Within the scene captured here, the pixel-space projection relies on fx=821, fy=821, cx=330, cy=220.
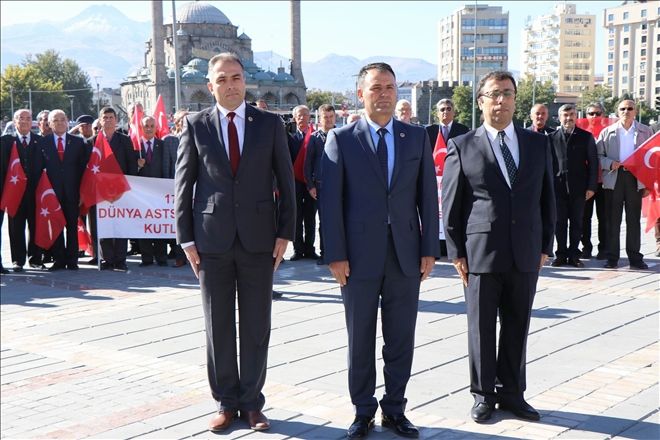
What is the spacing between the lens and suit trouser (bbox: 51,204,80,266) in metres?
12.2

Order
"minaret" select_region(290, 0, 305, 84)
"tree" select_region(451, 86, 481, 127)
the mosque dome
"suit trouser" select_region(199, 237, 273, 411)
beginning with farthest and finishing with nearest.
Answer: the mosque dome
"minaret" select_region(290, 0, 305, 84)
"tree" select_region(451, 86, 481, 127)
"suit trouser" select_region(199, 237, 273, 411)

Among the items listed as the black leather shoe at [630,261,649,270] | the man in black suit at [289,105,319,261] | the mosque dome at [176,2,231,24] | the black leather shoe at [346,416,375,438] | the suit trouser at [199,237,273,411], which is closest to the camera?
the black leather shoe at [346,416,375,438]

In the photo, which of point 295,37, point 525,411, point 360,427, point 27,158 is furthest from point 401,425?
point 295,37

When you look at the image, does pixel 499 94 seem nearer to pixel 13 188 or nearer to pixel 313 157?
pixel 313 157

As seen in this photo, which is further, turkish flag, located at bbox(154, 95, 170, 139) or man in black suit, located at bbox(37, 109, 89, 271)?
turkish flag, located at bbox(154, 95, 170, 139)

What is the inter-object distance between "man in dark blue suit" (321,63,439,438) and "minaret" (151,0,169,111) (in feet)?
327

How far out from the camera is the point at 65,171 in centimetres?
1222

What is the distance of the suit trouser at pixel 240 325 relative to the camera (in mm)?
5332

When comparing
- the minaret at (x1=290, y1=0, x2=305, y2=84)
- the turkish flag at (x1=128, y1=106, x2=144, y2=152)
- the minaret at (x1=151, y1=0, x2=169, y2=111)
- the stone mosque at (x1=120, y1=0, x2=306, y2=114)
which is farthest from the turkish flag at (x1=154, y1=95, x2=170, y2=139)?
the minaret at (x1=290, y1=0, x2=305, y2=84)

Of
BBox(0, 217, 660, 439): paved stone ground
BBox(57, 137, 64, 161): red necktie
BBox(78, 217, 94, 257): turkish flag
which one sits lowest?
BBox(0, 217, 660, 439): paved stone ground

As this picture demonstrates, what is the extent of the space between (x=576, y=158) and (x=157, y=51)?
107011 mm

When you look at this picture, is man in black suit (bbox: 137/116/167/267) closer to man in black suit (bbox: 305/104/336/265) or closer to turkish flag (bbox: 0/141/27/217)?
turkish flag (bbox: 0/141/27/217)

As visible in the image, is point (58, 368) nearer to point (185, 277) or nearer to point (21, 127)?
point (185, 277)

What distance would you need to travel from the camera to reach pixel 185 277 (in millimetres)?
11273
